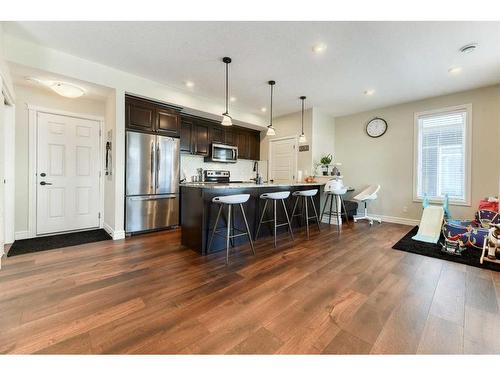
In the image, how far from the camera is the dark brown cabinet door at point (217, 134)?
5.26 m

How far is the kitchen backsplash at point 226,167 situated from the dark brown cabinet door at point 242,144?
8.8 inches

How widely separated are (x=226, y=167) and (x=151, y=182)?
229 centimetres

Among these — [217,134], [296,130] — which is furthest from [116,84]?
[296,130]

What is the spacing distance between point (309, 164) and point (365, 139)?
5.13 ft

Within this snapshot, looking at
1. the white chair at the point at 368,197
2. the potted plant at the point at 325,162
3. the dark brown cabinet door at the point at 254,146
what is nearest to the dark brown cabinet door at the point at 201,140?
the dark brown cabinet door at the point at 254,146

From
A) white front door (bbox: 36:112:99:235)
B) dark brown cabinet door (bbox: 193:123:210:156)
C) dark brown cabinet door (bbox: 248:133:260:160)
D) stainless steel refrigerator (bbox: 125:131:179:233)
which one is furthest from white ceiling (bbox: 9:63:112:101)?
dark brown cabinet door (bbox: 248:133:260:160)

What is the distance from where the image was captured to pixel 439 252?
2.96 m

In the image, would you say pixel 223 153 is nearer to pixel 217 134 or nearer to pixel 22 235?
pixel 217 134

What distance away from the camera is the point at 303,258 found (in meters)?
2.76

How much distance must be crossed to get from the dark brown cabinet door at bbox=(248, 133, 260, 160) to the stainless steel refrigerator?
2367 millimetres

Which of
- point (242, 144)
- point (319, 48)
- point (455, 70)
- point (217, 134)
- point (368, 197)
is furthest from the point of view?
point (242, 144)

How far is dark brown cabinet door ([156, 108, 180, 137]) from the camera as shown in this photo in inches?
158

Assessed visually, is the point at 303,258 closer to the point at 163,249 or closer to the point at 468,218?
the point at 163,249
